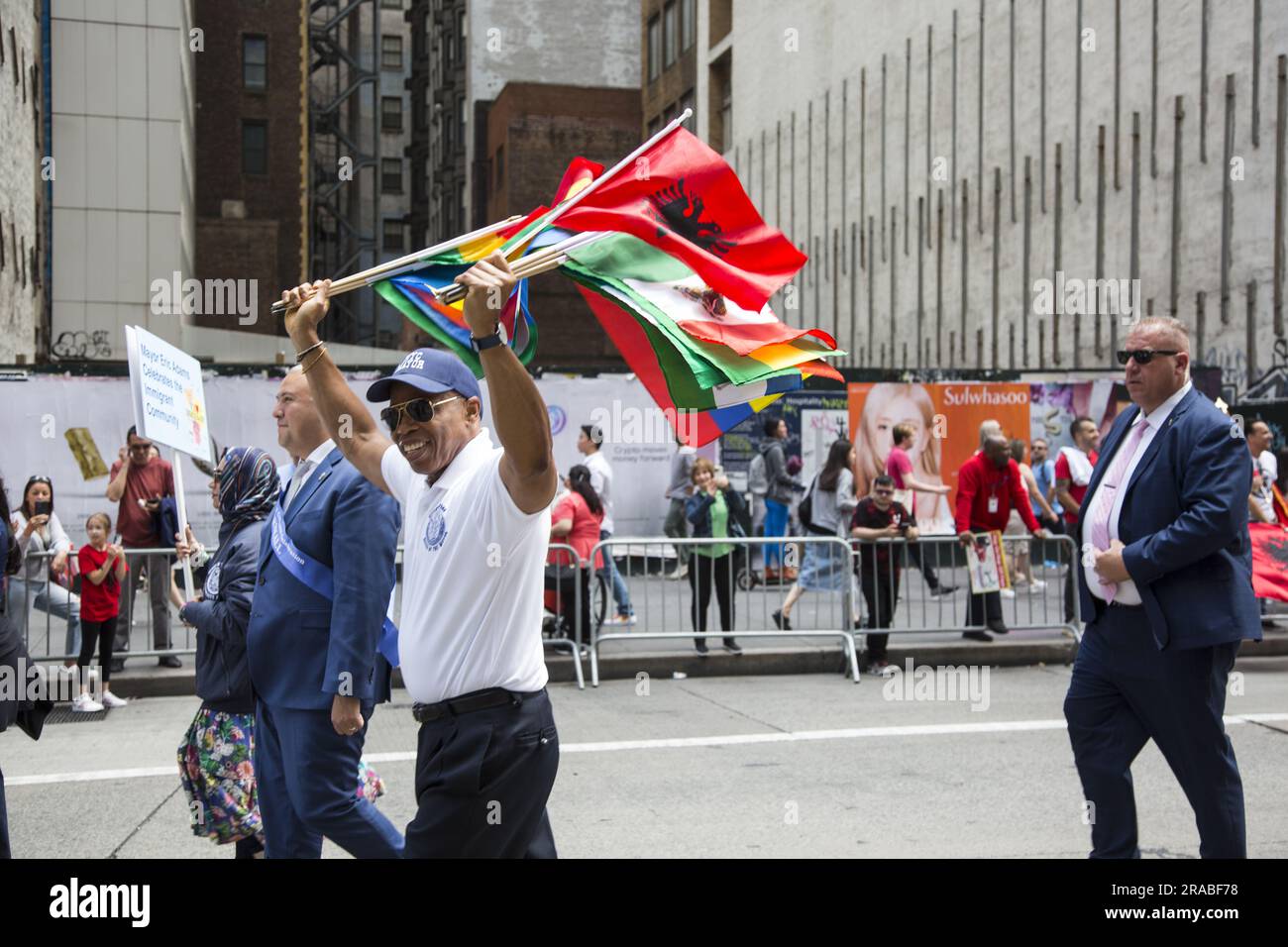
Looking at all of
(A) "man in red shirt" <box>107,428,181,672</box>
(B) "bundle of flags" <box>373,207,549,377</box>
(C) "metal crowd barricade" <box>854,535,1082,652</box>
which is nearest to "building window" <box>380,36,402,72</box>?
(A) "man in red shirt" <box>107,428,181,672</box>

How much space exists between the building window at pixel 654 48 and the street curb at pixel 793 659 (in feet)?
127

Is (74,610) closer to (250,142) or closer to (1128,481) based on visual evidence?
(1128,481)

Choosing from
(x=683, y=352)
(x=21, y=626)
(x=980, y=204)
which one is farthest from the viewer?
(x=980, y=204)

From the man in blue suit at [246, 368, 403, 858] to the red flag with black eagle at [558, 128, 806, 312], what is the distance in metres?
1.20

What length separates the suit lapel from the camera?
15.0 feet

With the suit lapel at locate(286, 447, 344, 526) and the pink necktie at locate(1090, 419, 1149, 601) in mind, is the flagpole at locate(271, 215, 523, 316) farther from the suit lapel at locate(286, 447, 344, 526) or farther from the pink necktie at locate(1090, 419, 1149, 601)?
the pink necktie at locate(1090, 419, 1149, 601)

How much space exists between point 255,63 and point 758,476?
3948cm

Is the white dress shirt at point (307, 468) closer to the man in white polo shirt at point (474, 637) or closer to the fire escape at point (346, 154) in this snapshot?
the man in white polo shirt at point (474, 637)

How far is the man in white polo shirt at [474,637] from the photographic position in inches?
140

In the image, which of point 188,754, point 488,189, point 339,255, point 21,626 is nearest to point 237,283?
point 488,189

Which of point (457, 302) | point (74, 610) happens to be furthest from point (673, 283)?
point (74, 610)

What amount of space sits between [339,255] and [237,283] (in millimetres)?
29316
